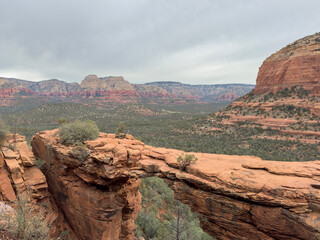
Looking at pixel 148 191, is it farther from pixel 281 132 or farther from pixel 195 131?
pixel 281 132

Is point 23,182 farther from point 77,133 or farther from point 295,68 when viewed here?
point 295,68

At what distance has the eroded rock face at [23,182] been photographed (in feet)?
29.8

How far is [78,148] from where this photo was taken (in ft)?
29.6

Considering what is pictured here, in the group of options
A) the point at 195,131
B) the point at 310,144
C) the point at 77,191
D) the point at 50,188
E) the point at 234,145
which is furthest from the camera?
the point at 195,131

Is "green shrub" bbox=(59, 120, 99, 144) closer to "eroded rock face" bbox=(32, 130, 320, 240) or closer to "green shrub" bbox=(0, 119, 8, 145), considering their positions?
"eroded rock face" bbox=(32, 130, 320, 240)

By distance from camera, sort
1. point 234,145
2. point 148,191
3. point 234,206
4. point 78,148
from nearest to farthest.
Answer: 1. point 234,206
2. point 78,148
3. point 148,191
4. point 234,145

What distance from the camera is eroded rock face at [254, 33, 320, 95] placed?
4247 cm

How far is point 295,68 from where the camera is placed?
148 feet

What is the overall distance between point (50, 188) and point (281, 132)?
4350 centimetres

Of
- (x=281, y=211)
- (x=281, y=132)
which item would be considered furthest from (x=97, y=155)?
(x=281, y=132)

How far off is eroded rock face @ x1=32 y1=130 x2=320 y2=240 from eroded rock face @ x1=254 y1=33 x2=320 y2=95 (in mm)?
50678

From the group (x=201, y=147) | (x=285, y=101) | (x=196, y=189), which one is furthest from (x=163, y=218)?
(x=285, y=101)

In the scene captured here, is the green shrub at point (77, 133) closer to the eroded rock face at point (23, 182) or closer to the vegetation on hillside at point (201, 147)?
the vegetation on hillside at point (201, 147)

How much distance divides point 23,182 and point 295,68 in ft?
207
